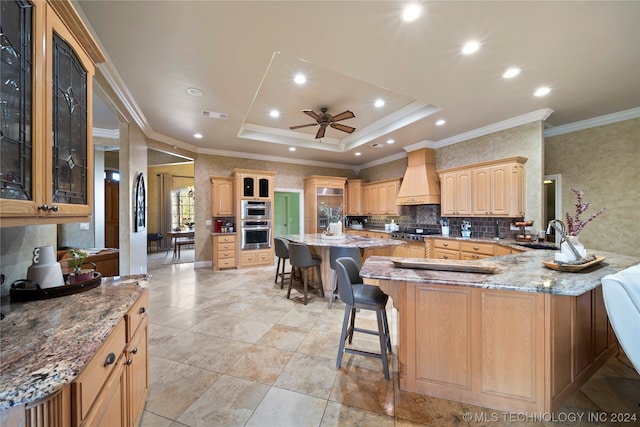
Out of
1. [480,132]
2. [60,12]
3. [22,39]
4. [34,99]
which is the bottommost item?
[34,99]

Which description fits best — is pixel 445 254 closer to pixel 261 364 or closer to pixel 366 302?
pixel 366 302

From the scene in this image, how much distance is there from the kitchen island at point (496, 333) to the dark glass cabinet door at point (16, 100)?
1.83m

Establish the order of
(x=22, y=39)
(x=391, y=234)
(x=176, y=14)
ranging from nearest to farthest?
(x=22, y=39) < (x=176, y=14) < (x=391, y=234)

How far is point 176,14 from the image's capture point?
1978mm

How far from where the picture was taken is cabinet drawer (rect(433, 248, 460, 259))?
4.46 meters

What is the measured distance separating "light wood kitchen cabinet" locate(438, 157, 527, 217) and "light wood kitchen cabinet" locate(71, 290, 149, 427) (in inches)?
194

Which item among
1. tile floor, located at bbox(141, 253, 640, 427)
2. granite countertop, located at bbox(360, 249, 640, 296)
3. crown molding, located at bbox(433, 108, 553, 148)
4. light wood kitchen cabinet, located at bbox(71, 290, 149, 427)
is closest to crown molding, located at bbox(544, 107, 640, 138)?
crown molding, located at bbox(433, 108, 553, 148)

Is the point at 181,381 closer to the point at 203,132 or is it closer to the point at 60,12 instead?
the point at 60,12

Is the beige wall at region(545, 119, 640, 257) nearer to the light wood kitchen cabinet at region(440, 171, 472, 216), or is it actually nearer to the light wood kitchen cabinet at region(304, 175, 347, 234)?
the light wood kitchen cabinet at region(440, 171, 472, 216)

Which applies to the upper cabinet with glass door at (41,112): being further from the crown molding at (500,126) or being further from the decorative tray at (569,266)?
the crown molding at (500,126)

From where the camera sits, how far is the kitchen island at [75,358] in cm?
69

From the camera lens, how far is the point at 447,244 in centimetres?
463

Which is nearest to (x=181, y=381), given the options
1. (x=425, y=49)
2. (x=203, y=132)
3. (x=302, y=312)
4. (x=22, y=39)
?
(x=302, y=312)

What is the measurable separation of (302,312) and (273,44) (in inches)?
123
